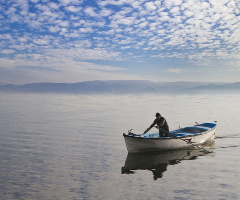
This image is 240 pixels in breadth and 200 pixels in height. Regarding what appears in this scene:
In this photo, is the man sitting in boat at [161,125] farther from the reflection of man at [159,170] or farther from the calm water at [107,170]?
the reflection of man at [159,170]

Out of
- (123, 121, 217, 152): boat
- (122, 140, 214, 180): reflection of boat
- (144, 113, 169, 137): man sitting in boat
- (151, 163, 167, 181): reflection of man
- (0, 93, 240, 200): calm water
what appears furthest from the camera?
(144, 113, 169, 137): man sitting in boat

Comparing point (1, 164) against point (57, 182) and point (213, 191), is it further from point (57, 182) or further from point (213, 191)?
point (213, 191)

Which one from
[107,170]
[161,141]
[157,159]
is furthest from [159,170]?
[161,141]

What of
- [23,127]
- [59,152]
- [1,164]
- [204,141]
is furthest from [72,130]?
[204,141]

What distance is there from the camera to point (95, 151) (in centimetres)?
1841

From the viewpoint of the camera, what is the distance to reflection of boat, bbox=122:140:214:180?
14742 millimetres

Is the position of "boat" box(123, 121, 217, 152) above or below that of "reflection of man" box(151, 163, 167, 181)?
above

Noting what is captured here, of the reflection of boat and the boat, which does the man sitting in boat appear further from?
the reflection of boat

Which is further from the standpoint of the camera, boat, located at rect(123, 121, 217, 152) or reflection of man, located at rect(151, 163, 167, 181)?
boat, located at rect(123, 121, 217, 152)

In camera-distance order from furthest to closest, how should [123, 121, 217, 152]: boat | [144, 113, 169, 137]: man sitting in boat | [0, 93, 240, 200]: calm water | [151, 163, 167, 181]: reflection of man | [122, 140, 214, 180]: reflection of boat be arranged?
[144, 113, 169, 137]: man sitting in boat → [123, 121, 217, 152]: boat → [122, 140, 214, 180]: reflection of boat → [151, 163, 167, 181]: reflection of man → [0, 93, 240, 200]: calm water

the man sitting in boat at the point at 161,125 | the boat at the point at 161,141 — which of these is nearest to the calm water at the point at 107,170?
the boat at the point at 161,141

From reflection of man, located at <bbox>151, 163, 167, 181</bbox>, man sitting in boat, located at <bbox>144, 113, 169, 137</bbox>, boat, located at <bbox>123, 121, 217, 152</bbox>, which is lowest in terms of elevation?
reflection of man, located at <bbox>151, 163, 167, 181</bbox>

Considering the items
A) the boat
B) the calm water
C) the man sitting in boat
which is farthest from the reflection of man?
the man sitting in boat

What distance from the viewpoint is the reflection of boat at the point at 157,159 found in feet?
48.4
